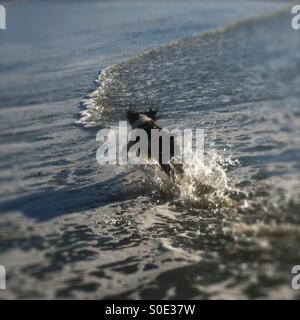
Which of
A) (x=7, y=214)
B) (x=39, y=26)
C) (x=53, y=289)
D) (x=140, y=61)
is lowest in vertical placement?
(x=53, y=289)

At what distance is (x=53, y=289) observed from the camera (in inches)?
218

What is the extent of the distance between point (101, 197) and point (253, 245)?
2.73m

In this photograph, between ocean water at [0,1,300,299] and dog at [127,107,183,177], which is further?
dog at [127,107,183,177]

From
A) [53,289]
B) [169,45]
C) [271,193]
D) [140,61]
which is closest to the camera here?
[53,289]

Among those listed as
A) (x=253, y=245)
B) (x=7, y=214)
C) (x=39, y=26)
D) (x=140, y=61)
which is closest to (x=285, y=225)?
(x=253, y=245)

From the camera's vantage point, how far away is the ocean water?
5.67 m

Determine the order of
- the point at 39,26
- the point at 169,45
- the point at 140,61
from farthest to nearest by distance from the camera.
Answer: the point at 39,26, the point at 169,45, the point at 140,61

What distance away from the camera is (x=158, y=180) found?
8141 millimetres

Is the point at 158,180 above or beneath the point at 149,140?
beneath

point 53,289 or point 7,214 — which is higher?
point 7,214

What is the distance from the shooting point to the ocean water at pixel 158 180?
567cm

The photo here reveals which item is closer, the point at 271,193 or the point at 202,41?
the point at 271,193

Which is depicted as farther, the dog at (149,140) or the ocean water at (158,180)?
the dog at (149,140)

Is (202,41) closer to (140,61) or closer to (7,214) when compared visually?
(140,61)
